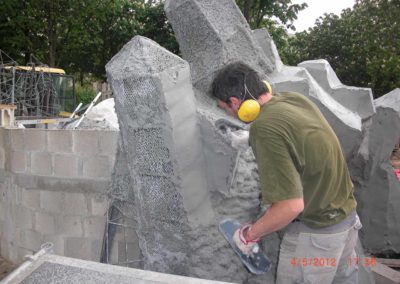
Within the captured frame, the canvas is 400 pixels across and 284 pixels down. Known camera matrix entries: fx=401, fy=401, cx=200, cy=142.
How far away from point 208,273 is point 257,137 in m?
1.04

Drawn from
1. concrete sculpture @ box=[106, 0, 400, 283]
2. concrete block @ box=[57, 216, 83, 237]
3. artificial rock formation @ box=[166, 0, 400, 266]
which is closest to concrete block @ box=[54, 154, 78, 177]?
concrete block @ box=[57, 216, 83, 237]

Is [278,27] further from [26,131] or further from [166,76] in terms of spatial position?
[166,76]

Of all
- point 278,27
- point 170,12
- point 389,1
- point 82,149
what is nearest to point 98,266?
point 170,12

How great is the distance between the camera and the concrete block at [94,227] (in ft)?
12.2

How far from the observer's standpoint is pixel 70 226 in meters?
3.87

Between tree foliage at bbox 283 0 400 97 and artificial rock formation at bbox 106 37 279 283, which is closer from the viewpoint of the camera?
artificial rock formation at bbox 106 37 279 283

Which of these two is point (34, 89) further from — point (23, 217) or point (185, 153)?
point (185, 153)

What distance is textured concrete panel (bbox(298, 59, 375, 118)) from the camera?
3.53 m

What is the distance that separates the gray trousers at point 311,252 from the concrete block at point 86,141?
6.99ft

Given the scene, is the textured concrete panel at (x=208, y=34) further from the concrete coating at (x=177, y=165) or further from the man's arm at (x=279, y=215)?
the man's arm at (x=279, y=215)

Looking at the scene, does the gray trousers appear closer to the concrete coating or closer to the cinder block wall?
the concrete coating

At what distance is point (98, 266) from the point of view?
1715mm

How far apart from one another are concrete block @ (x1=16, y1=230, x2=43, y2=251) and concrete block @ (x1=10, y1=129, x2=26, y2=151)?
0.89 m

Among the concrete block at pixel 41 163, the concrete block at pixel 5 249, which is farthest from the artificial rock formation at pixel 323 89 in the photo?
the concrete block at pixel 5 249
